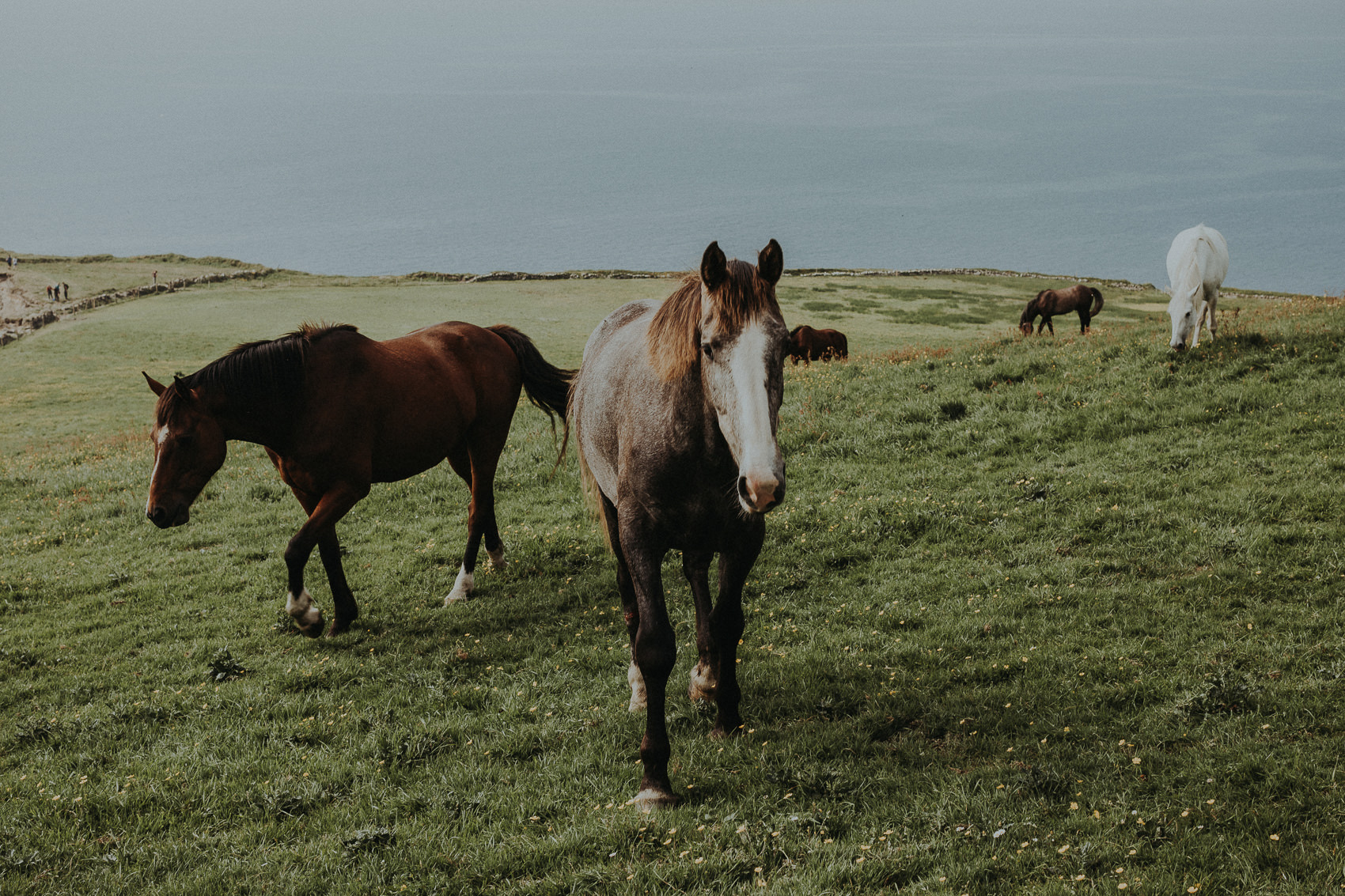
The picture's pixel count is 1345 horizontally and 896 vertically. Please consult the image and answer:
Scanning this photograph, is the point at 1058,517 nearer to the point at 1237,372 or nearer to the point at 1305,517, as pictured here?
the point at 1305,517

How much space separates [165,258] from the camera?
230 feet

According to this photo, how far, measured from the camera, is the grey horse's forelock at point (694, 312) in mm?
4238

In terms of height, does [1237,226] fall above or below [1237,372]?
above

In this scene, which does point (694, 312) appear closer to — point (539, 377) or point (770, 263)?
point (770, 263)

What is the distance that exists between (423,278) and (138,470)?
5130 centimetres

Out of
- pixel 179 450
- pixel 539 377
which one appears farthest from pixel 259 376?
pixel 539 377

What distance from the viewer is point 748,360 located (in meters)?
4.12

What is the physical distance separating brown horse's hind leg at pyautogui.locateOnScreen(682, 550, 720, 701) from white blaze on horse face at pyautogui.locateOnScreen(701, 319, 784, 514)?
78.3 inches

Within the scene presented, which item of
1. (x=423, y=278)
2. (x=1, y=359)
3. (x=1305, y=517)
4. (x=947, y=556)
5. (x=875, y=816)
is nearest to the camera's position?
(x=875, y=816)

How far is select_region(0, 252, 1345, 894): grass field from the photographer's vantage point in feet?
14.1

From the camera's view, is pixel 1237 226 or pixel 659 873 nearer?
pixel 659 873

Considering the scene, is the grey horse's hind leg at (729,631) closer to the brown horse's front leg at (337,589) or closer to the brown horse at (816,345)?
the brown horse's front leg at (337,589)

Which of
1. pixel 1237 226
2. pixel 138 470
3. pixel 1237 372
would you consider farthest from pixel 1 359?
pixel 1237 226

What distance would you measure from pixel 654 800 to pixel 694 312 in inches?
117
